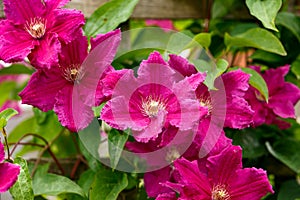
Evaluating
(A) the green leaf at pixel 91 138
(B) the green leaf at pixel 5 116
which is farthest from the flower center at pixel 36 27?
(A) the green leaf at pixel 91 138

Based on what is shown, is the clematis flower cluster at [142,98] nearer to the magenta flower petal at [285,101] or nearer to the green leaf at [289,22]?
the magenta flower petal at [285,101]

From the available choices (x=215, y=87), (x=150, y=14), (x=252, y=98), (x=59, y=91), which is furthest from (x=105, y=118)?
(x=150, y=14)

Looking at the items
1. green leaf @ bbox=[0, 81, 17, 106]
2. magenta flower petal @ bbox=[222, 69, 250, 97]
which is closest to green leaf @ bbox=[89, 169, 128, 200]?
magenta flower petal @ bbox=[222, 69, 250, 97]

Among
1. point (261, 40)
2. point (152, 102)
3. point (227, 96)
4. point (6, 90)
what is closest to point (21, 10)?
point (152, 102)

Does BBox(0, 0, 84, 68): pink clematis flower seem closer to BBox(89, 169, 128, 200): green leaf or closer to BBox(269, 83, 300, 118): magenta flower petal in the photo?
BBox(89, 169, 128, 200): green leaf

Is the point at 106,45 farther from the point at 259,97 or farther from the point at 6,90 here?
the point at 6,90
